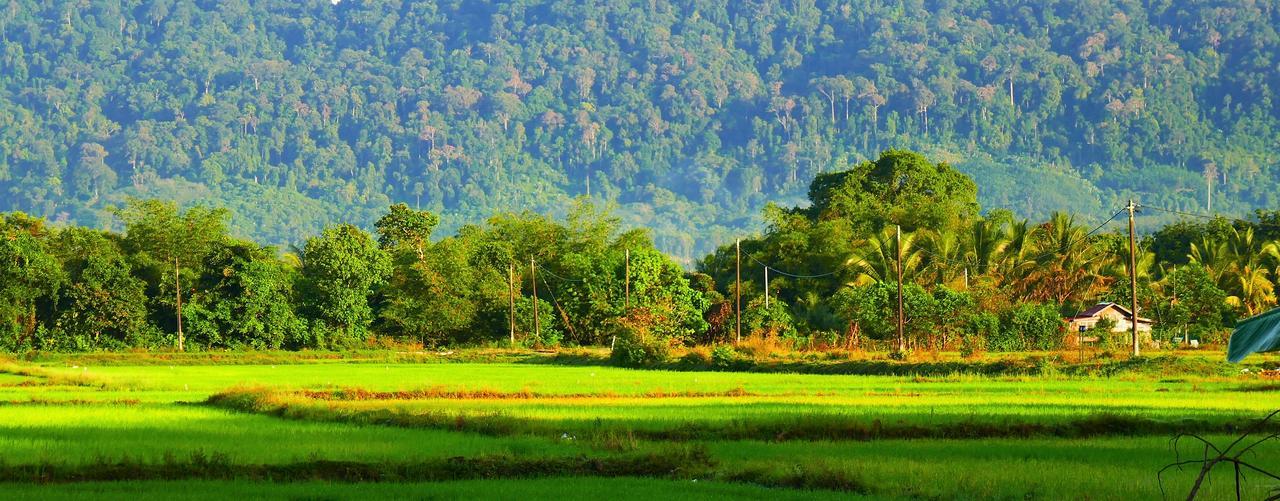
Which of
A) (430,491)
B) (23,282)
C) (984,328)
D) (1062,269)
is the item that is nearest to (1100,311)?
(1062,269)

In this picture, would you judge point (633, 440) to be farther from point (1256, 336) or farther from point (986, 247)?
point (986, 247)

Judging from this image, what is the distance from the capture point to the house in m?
54.2

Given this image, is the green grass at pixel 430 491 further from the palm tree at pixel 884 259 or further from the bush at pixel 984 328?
the palm tree at pixel 884 259

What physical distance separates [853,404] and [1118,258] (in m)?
42.2

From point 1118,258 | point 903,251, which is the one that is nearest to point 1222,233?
point 1118,258

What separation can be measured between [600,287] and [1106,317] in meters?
20.4

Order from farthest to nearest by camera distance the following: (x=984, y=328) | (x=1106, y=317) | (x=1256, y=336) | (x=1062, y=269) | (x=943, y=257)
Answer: (x=1062, y=269) → (x=943, y=257) → (x=1106, y=317) → (x=984, y=328) → (x=1256, y=336)

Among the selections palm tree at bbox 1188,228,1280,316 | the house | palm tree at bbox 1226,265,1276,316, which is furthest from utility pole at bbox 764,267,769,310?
palm tree at bbox 1226,265,1276,316

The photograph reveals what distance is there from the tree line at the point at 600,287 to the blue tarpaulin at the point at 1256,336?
4371cm

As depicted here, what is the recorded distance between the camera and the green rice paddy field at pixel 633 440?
1434cm

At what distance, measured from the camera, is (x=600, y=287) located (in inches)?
2378

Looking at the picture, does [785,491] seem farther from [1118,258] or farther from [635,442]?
[1118,258]

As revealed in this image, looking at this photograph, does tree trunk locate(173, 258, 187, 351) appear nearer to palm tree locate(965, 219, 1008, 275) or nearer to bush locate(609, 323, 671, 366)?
bush locate(609, 323, 671, 366)

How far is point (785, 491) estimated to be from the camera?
14133mm
